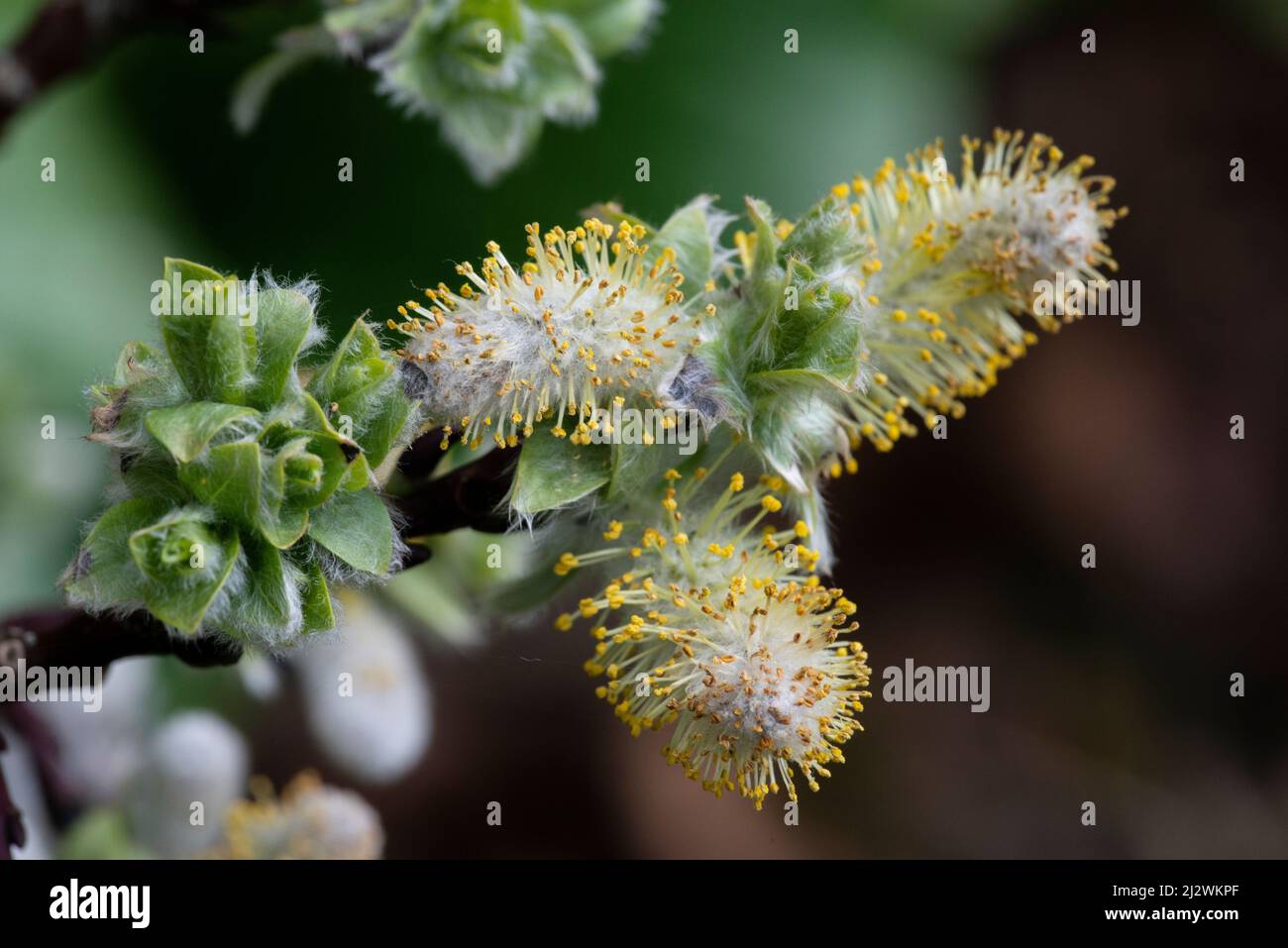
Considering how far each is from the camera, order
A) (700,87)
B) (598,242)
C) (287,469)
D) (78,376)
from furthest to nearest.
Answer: (700,87), (78,376), (598,242), (287,469)

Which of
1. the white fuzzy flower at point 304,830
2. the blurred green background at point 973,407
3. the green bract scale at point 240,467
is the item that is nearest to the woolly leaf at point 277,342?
the green bract scale at point 240,467

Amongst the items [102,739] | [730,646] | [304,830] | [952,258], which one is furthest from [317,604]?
[102,739]

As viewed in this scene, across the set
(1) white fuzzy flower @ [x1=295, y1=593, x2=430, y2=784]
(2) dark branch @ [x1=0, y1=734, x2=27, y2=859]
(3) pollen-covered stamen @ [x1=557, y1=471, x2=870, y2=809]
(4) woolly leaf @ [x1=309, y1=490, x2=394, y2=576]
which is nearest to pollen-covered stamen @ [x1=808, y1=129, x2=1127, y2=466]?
(3) pollen-covered stamen @ [x1=557, y1=471, x2=870, y2=809]

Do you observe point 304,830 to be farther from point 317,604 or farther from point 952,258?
point 952,258

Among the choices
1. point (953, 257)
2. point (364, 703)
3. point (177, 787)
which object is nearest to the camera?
point (953, 257)

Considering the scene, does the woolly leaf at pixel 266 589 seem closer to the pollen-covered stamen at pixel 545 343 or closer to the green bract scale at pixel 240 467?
the green bract scale at pixel 240 467

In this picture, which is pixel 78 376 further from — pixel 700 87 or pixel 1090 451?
pixel 1090 451

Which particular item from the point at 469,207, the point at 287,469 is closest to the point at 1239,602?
the point at 469,207
